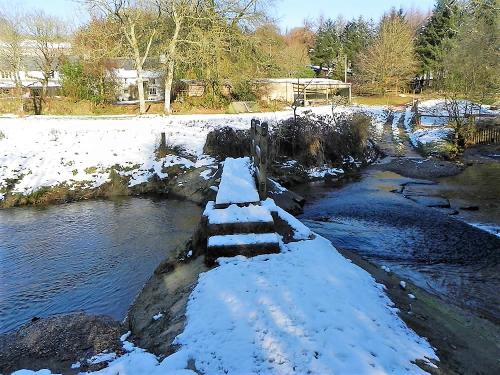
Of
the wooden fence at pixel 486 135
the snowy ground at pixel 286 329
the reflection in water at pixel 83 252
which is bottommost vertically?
the reflection in water at pixel 83 252

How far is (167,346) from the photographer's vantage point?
179 inches

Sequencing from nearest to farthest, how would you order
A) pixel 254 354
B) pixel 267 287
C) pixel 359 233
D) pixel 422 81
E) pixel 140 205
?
pixel 254 354 < pixel 267 287 < pixel 359 233 < pixel 140 205 < pixel 422 81

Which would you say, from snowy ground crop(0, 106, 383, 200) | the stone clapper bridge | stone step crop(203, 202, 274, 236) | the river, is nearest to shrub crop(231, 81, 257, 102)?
snowy ground crop(0, 106, 383, 200)

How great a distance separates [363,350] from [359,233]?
21.5 feet

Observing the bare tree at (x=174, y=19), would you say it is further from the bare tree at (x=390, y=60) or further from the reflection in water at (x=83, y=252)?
the bare tree at (x=390, y=60)

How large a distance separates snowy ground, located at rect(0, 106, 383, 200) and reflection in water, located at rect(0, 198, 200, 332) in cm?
204

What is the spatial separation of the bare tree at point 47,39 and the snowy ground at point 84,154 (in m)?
20.2

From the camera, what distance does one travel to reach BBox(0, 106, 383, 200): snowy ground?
653 inches

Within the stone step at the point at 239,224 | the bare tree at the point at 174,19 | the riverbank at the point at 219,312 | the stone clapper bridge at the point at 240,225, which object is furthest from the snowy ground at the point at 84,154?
the bare tree at the point at 174,19

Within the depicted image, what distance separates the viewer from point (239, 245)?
6.54 meters

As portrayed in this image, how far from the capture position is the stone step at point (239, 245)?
6.52 m

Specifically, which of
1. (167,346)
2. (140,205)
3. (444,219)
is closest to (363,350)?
(167,346)

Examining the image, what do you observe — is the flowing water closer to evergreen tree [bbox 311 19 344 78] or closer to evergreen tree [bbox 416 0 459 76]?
evergreen tree [bbox 416 0 459 76]

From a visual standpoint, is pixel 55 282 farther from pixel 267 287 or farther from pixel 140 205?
pixel 140 205
